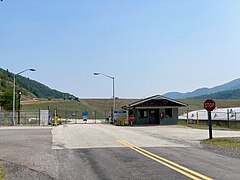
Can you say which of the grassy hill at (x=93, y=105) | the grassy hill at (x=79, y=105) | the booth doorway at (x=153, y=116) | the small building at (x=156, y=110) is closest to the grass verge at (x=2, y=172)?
the small building at (x=156, y=110)

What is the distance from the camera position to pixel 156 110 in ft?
168

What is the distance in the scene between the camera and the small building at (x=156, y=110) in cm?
4928

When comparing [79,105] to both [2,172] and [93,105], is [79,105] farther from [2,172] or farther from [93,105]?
[2,172]

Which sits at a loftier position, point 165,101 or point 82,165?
point 165,101

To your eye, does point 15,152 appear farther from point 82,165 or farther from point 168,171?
point 168,171

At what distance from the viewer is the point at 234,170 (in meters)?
10.4

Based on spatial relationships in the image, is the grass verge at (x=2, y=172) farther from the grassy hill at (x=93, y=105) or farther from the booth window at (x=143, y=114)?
the grassy hill at (x=93, y=105)

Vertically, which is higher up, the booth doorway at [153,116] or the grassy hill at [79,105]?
the grassy hill at [79,105]

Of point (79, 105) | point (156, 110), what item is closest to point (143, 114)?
point (156, 110)

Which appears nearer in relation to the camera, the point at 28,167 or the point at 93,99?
the point at 28,167

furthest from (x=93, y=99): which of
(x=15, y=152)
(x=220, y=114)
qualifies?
(x=15, y=152)

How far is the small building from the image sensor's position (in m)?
49.3

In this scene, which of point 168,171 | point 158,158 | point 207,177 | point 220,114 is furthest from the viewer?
point 220,114

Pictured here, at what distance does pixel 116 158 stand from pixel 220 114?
4347 centimetres
